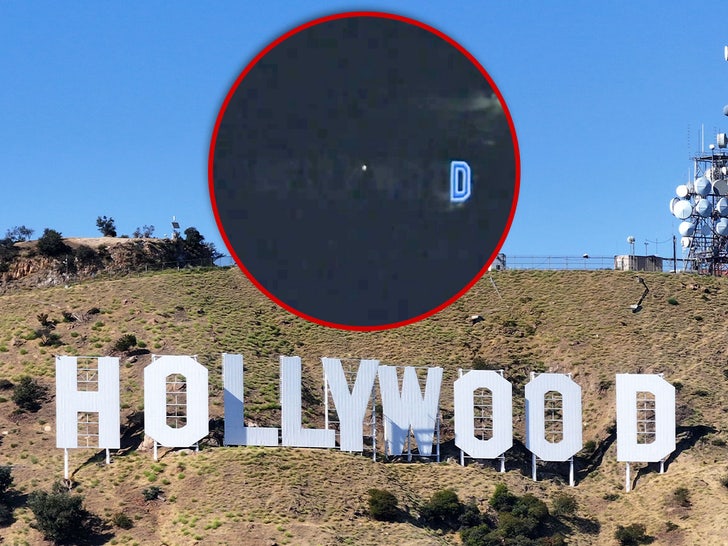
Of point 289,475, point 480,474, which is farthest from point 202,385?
point 480,474

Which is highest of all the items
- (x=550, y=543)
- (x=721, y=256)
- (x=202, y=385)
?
(x=721, y=256)

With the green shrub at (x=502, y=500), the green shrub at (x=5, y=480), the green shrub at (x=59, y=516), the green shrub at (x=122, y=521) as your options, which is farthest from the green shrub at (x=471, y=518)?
the green shrub at (x=5, y=480)

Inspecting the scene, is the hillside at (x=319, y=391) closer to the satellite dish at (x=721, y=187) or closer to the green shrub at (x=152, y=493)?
the green shrub at (x=152, y=493)

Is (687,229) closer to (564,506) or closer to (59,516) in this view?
(564,506)

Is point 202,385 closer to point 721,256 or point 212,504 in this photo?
point 212,504

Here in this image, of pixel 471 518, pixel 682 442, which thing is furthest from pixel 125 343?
pixel 682 442

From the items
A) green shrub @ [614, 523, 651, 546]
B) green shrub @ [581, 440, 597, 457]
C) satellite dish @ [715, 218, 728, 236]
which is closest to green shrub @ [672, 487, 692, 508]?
green shrub @ [614, 523, 651, 546]

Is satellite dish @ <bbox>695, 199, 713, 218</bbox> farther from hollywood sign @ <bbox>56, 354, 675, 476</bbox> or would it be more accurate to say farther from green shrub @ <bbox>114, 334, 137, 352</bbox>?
green shrub @ <bbox>114, 334, 137, 352</bbox>
